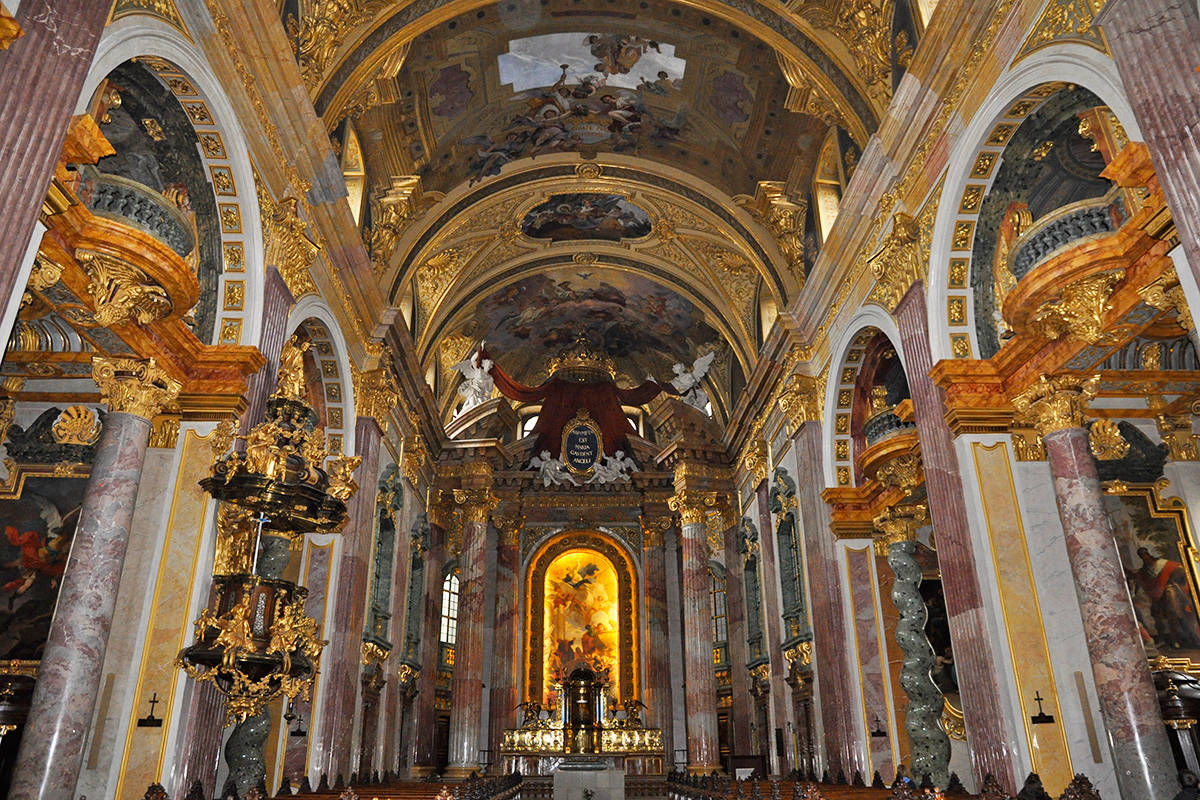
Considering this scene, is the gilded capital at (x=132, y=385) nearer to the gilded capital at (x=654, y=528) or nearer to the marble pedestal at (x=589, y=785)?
the marble pedestal at (x=589, y=785)

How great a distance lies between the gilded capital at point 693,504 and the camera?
20812 millimetres

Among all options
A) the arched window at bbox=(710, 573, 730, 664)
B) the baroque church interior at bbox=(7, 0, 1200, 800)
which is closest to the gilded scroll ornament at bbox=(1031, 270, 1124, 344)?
the baroque church interior at bbox=(7, 0, 1200, 800)

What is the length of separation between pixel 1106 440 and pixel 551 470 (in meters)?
15.0

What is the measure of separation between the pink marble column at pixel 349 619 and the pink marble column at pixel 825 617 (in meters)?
7.38

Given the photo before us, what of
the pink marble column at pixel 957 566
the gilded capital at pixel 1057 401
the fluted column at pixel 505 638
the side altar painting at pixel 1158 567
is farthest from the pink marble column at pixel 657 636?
the gilded capital at pixel 1057 401

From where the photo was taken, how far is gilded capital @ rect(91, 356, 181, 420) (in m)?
8.25

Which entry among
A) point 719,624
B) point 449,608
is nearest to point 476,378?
point 449,608

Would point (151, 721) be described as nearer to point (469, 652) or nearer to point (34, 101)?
point (34, 101)

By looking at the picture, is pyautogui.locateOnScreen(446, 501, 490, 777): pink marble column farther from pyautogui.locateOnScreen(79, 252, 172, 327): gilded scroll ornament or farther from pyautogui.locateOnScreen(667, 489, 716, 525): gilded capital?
pyautogui.locateOnScreen(79, 252, 172, 327): gilded scroll ornament

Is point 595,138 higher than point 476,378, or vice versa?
point 595,138

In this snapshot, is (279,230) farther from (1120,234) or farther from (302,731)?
(1120,234)

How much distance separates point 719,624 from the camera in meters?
22.4

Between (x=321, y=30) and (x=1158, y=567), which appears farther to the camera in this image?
(x=321, y=30)

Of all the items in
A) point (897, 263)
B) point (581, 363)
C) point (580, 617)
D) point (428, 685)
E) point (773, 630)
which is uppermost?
point (581, 363)
